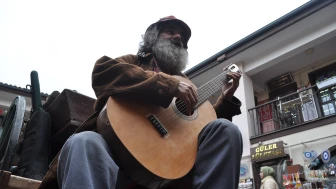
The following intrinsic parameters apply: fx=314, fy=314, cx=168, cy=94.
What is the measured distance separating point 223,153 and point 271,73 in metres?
9.74

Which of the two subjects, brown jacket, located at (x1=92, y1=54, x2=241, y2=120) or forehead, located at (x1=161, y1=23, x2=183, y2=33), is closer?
brown jacket, located at (x1=92, y1=54, x2=241, y2=120)

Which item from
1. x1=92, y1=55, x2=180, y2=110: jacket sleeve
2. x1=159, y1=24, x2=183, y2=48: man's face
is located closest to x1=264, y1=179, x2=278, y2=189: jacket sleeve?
x1=159, y1=24, x2=183, y2=48: man's face

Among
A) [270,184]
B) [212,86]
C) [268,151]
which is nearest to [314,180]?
[270,184]

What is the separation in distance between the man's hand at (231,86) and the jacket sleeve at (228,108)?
0.03m

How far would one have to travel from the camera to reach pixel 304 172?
7.46 meters

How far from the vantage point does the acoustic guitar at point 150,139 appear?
1.30 meters

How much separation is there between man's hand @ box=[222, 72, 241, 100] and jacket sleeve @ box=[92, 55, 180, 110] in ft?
1.78

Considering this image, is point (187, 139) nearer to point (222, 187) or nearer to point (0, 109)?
point (222, 187)

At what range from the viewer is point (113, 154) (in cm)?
134

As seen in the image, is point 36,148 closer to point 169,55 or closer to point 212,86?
point 169,55

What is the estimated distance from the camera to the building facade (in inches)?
312

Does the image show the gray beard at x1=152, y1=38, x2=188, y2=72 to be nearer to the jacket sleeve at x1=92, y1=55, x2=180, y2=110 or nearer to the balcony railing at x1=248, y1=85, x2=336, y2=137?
the jacket sleeve at x1=92, y1=55, x2=180, y2=110

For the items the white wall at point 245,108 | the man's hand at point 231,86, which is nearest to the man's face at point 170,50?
the man's hand at point 231,86

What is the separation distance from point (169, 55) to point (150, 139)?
0.79 meters
